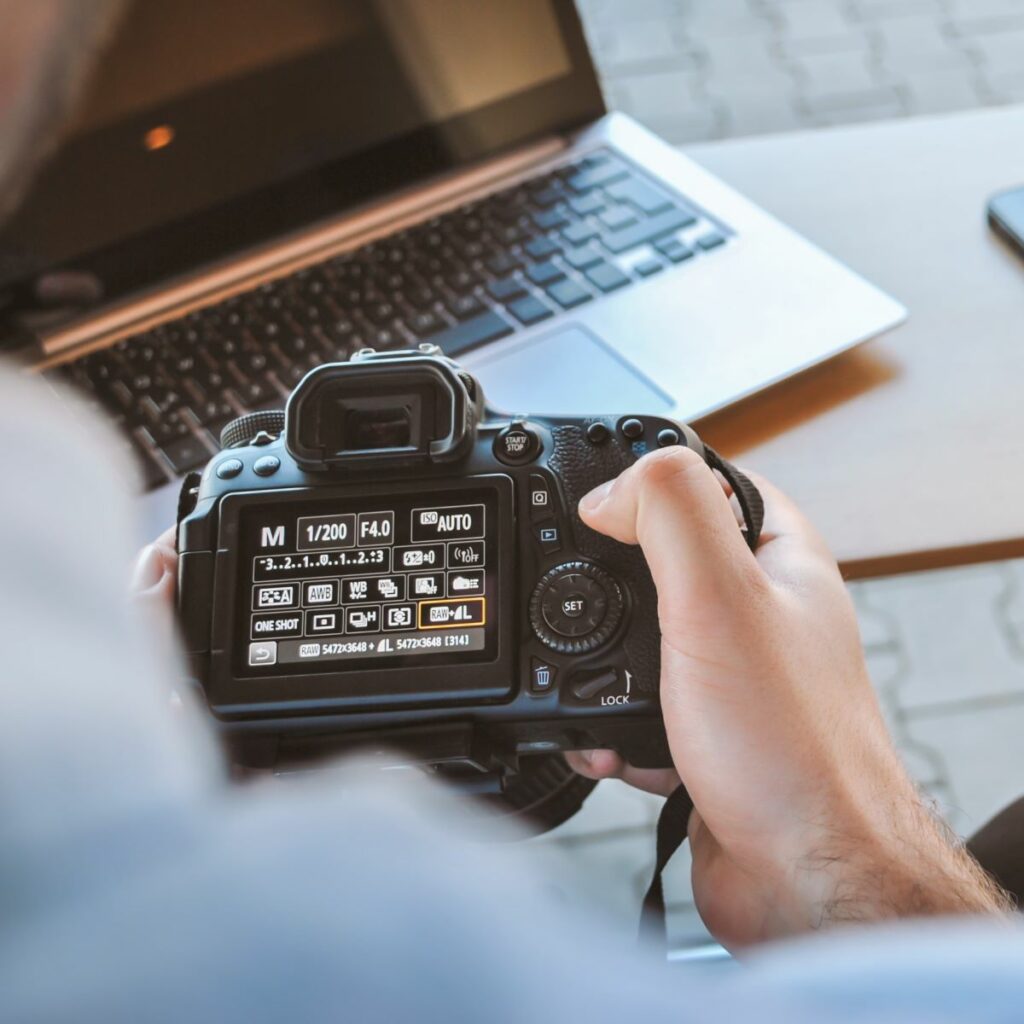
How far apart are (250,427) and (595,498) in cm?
21

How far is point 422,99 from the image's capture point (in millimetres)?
880

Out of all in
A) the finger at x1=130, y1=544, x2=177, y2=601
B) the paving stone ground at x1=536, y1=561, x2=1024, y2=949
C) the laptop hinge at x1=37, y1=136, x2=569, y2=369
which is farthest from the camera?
the paving stone ground at x1=536, y1=561, x2=1024, y2=949

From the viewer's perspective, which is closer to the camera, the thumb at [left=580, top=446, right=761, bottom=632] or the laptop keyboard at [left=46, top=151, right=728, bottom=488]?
the thumb at [left=580, top=446, right=761, bottom=632]

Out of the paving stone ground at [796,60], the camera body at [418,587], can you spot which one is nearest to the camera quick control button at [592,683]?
the camera body at [418,587]

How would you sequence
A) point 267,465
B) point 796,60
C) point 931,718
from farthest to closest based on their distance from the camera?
point 796,60, point 931,718, point 267,465

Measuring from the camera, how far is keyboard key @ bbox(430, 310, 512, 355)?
0.81 m

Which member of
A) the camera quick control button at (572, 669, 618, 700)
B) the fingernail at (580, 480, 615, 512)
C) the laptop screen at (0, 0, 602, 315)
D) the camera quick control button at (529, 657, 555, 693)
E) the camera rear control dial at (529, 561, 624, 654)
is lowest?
the camera quick control button at (572, 669, 618, 700)

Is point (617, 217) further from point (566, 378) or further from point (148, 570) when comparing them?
point (148, 570)

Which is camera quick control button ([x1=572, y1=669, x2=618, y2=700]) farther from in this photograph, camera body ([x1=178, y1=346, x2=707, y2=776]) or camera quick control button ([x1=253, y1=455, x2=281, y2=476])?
camera quick control button ([x1=253, y1=455, x2=281, y2=476])

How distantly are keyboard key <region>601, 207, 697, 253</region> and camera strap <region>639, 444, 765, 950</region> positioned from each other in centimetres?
26

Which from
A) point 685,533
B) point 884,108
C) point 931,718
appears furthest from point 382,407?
point 884,108

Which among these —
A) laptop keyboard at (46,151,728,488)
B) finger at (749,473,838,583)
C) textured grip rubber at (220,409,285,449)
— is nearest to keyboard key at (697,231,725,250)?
laptop keyboard at (46,151,728,488)

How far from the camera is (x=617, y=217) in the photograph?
87 cm

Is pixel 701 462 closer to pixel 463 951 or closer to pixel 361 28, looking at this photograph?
pixel 463 951
